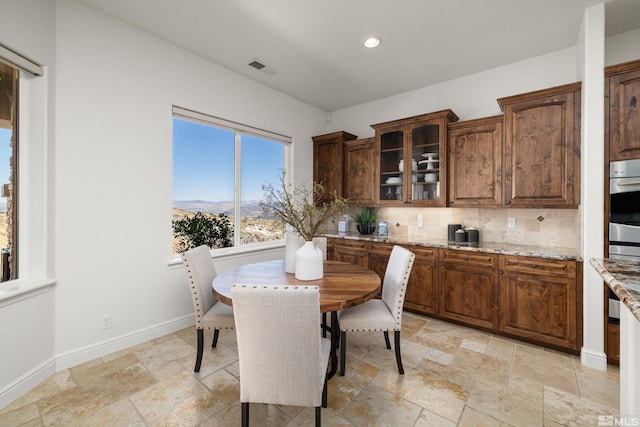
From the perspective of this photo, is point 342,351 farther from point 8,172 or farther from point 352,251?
point 8,172

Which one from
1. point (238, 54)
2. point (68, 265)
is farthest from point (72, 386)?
point (238, 54)

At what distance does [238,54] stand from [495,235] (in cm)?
355

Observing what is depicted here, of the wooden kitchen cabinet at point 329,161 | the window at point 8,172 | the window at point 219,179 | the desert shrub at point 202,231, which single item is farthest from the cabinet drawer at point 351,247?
the window at point 8,172

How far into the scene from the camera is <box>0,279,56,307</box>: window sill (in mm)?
1886

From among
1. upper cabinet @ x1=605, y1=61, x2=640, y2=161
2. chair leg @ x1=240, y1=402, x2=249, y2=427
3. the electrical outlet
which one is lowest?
chair leg @ x1=240, y1=402, x2=249, y2=427

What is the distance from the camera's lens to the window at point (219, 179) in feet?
10.6

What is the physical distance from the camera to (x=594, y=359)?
2311mm

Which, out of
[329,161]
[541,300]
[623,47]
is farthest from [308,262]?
[623,47]

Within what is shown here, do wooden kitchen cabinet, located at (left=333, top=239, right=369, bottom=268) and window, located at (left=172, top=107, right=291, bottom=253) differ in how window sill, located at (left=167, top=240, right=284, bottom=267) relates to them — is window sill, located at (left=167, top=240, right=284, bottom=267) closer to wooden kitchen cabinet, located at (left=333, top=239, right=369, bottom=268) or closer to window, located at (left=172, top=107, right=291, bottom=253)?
window, located at (left=172, top=107, right=291, bottom=253)

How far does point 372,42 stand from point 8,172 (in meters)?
3.20

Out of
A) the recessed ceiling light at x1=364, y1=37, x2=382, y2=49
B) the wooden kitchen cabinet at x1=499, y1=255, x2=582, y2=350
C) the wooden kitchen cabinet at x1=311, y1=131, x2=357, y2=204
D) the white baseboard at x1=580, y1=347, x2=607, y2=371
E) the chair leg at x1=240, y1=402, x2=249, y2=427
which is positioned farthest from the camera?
the wooden kitchen cabinet at x1=311, y1=131, x2=357, y2=204

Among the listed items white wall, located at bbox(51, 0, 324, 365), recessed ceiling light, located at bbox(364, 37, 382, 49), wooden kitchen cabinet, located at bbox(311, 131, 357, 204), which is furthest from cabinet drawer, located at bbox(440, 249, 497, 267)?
white wall, located at bbox(51, 0, 324, 365)

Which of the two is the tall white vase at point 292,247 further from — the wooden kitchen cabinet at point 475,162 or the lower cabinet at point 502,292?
the wooden kitchen cabinet at point 475,162

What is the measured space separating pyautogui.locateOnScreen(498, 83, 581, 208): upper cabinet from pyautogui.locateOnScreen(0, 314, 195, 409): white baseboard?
3.68m
